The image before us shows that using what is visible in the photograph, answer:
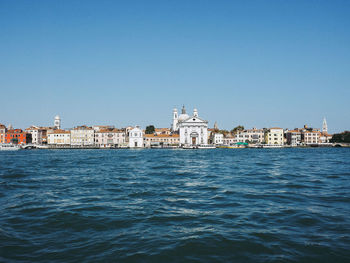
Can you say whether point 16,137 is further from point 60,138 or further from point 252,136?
point 252,136

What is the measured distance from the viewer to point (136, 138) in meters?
72.0

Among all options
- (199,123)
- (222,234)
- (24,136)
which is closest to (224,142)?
(199,123)

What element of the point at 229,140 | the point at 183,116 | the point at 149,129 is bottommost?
the point at 229,140

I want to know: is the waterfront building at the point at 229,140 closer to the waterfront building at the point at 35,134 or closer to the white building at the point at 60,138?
the white building at the point at 60,138

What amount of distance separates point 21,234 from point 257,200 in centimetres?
534

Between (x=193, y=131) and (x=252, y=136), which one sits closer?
(x=193, y=131)

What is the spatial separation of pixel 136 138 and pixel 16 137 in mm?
29140

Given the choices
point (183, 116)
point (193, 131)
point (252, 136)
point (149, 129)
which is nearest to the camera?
point (193, 131)

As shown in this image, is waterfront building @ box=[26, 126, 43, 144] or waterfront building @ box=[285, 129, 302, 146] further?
waterfront building @ box=[285, 129, 302, 146]

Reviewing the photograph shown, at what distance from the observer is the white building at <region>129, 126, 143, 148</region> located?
71.8 metres

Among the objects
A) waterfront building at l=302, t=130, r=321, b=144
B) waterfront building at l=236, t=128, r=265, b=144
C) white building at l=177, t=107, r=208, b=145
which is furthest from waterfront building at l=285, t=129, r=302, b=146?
white building at l=177, t=107, r=208, b=145

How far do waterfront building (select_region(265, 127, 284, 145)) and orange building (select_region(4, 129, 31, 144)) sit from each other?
6085cm

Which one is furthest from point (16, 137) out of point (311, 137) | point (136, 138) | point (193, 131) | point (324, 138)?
point (324, 138)

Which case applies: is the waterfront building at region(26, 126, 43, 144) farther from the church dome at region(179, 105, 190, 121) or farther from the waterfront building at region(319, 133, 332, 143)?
the waterfront building at region(319, 133, 332, 143)
